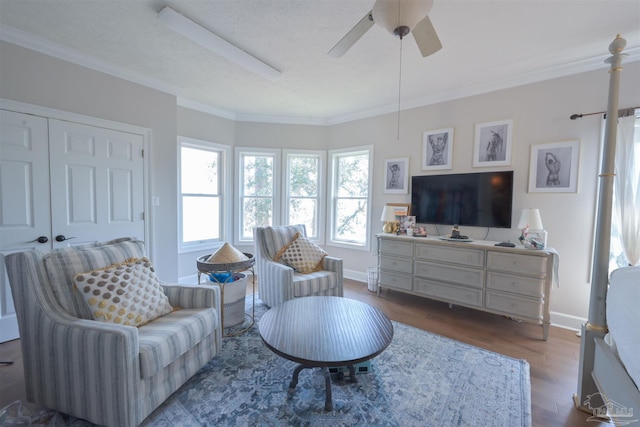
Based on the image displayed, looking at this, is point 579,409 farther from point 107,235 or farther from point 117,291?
point 107,235

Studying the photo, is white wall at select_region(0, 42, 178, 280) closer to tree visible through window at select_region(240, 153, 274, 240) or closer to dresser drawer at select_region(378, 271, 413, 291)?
tree visible through window at select_region(240, 153, 274, 240)

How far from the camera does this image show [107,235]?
280 cm

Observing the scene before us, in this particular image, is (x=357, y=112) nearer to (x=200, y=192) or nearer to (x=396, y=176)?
(x=396, y=176)

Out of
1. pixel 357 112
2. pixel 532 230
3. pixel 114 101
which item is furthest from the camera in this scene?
pixel 357 112

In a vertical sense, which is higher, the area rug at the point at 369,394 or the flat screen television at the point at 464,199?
the flat screen television at the point at 464,199


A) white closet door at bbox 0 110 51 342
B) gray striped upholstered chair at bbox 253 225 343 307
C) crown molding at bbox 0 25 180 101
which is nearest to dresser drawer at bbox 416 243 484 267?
gray striped upholstered chair at bbox 253 225 343 307

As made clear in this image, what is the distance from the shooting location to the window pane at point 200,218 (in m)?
3.82

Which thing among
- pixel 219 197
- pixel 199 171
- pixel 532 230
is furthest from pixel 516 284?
pixel 199 171

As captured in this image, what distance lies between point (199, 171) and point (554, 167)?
4.40 m

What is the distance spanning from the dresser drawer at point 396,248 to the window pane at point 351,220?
766 mm

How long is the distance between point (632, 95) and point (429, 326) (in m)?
2.78

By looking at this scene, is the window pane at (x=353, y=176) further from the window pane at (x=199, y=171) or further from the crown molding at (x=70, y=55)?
the crown molding at (x=70, y=55)

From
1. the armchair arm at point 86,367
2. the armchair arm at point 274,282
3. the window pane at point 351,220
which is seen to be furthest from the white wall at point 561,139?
the armchair arm at point 86,367

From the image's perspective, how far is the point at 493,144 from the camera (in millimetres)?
2982
